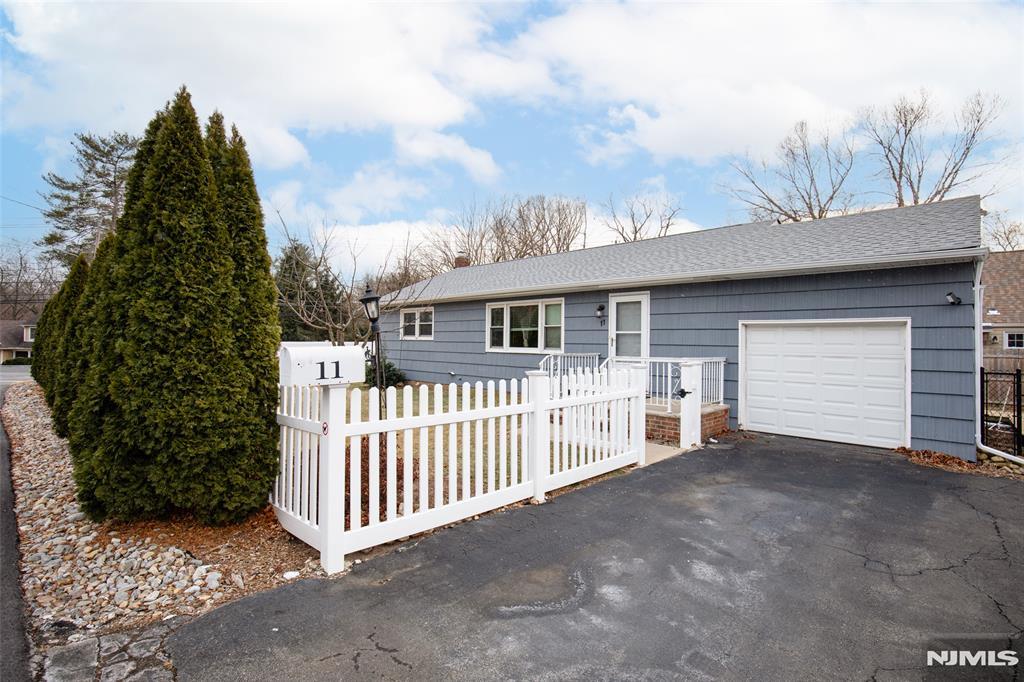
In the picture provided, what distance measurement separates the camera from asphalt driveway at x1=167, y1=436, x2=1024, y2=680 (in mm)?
2287

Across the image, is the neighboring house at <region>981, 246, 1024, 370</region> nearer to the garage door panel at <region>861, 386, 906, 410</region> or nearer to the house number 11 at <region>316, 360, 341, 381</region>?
the garage door panel at <region>861, 386, 906, 410</region>

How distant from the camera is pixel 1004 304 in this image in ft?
64.4

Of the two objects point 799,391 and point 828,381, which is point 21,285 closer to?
point 799,391

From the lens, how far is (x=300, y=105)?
986 centimetres

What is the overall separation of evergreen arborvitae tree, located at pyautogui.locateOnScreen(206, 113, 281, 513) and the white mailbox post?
2.50 ft

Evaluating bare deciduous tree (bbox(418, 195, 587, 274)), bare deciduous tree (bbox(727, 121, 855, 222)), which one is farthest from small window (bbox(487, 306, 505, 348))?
bare deciduous tree (bbox(727, 121, 855, 222))

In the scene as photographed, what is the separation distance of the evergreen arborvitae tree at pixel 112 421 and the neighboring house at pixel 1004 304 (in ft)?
81.9

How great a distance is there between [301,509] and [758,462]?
5456mm

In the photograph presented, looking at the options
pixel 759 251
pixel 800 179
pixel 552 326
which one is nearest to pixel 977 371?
pixel 759 251

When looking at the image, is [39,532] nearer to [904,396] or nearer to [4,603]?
[4,603]

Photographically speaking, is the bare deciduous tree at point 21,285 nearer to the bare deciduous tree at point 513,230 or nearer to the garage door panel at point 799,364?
the bare deciduous tree at point 513,230

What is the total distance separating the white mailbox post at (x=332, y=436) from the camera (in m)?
3.07

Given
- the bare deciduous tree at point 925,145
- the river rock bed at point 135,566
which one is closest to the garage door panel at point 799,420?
the river rock bed at point 135,566

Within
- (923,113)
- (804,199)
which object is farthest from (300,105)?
(923,113)
